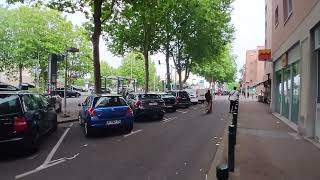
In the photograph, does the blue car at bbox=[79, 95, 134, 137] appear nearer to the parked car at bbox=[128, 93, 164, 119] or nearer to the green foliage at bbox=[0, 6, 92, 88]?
the parked car at bbox=[128, 93, 164, 119]

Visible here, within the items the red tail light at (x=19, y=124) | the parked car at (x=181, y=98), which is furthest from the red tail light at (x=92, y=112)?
the parked car at (x=181, y=98)

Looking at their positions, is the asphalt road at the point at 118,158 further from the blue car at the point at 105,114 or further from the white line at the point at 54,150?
the blue car at the point at 105,114

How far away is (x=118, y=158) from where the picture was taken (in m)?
10.1

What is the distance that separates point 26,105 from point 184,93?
952 inches

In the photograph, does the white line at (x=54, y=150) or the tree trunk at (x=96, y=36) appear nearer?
the white line at (x=54, y=150)

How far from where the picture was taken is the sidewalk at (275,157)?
26.2 ft

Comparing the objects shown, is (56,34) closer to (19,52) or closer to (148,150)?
(19,52)

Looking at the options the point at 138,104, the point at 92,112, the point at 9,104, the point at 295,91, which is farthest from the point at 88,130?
the point at 295,91

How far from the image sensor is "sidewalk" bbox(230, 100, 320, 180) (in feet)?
26.2

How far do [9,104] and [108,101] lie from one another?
4.89 m

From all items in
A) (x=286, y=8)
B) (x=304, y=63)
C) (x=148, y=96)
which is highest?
(x=286, y=8)

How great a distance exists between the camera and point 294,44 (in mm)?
17328

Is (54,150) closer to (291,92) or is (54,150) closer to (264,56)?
(291,92)

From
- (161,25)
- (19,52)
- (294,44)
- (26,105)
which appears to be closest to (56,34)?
(19,52)
